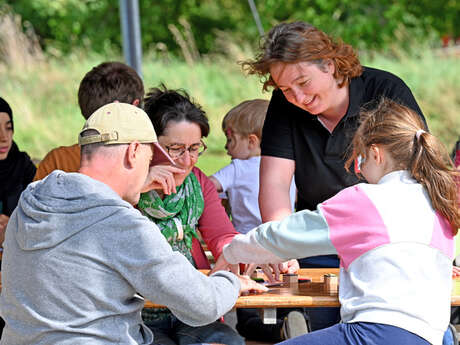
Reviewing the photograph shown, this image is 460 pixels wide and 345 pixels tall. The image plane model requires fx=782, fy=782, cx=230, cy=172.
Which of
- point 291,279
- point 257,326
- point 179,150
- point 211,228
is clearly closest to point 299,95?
point 179,150

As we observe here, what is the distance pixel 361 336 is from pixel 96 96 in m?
1.73

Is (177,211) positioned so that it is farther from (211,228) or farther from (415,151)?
(415,151)

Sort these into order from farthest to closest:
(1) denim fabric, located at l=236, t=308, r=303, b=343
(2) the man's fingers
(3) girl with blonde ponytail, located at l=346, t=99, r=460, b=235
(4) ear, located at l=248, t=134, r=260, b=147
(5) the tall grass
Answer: (5) the tall grass, (4) ear, located at l=248, t=134, r=260, b=147, (1) denim fabric, located at l=236, t=308, r=303, b=343, (2) the man's fingers, (3) girl with blonde ponytail, located at l=346, t=99, r=460, b=235

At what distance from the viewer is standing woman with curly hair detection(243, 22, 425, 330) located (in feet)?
10.3

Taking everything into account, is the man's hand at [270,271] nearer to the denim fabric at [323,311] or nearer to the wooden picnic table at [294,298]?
the wooden picnic table at [294,298]

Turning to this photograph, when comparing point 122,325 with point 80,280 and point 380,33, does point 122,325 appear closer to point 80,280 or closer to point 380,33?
point 80,280

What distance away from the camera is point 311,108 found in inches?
125

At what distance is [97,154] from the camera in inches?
90.2

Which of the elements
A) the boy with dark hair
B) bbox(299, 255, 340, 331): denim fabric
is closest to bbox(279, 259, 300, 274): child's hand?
bbox(299, 255, 340, 331): denim fabric

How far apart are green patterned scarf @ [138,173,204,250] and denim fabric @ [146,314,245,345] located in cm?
31

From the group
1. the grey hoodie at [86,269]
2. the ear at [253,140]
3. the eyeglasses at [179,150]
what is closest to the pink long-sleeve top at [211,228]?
the eyeglasses at [179,150]

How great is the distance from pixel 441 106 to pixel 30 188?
9.78 meters

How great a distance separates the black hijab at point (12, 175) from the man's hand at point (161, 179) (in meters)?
1.70

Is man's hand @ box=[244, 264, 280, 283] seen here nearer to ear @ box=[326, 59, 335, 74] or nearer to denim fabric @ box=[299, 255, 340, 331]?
denim fabric @ box=[299, 255, 340, 331]
